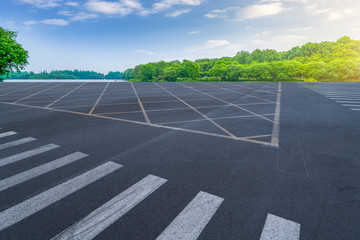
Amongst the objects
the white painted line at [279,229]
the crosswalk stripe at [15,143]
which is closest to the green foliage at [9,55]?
the crosswalk stripe at [15,143]

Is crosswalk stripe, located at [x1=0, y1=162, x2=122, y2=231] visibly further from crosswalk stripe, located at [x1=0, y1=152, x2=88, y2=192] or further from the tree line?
the tree line

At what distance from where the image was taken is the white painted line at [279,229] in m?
2.58

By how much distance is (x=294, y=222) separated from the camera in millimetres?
2840

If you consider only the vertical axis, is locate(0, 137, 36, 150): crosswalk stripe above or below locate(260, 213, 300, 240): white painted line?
above

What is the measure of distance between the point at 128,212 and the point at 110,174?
139 centimetres

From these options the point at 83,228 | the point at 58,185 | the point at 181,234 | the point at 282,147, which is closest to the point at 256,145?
the point at 282,147

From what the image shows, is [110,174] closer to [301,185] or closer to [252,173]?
[252,173]

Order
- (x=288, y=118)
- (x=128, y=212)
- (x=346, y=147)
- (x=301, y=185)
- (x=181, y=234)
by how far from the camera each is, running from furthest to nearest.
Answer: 1. (x=288, y=118)
2. (x=346, y=147)
3. (x=301, y=185)
4. (x=128, y=212)
5. (x=181, y=234)

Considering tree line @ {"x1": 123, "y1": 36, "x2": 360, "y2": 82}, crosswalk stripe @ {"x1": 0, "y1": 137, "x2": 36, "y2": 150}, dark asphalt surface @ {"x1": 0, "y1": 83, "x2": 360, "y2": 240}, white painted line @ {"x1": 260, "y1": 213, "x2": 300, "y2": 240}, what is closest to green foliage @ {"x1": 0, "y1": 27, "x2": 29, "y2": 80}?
dark asphalt surface @ {"x1": 0, "y1": 83, "x2": 360, "y2": 240}

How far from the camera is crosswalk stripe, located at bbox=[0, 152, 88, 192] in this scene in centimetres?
391

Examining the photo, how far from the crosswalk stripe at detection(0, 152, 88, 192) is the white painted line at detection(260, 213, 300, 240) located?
466 centimetres

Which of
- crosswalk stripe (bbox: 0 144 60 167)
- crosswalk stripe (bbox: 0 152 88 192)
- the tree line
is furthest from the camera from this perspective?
the tree line

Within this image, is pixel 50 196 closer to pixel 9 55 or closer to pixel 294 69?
pixel 9 55

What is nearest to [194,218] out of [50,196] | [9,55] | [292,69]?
[50,196]
